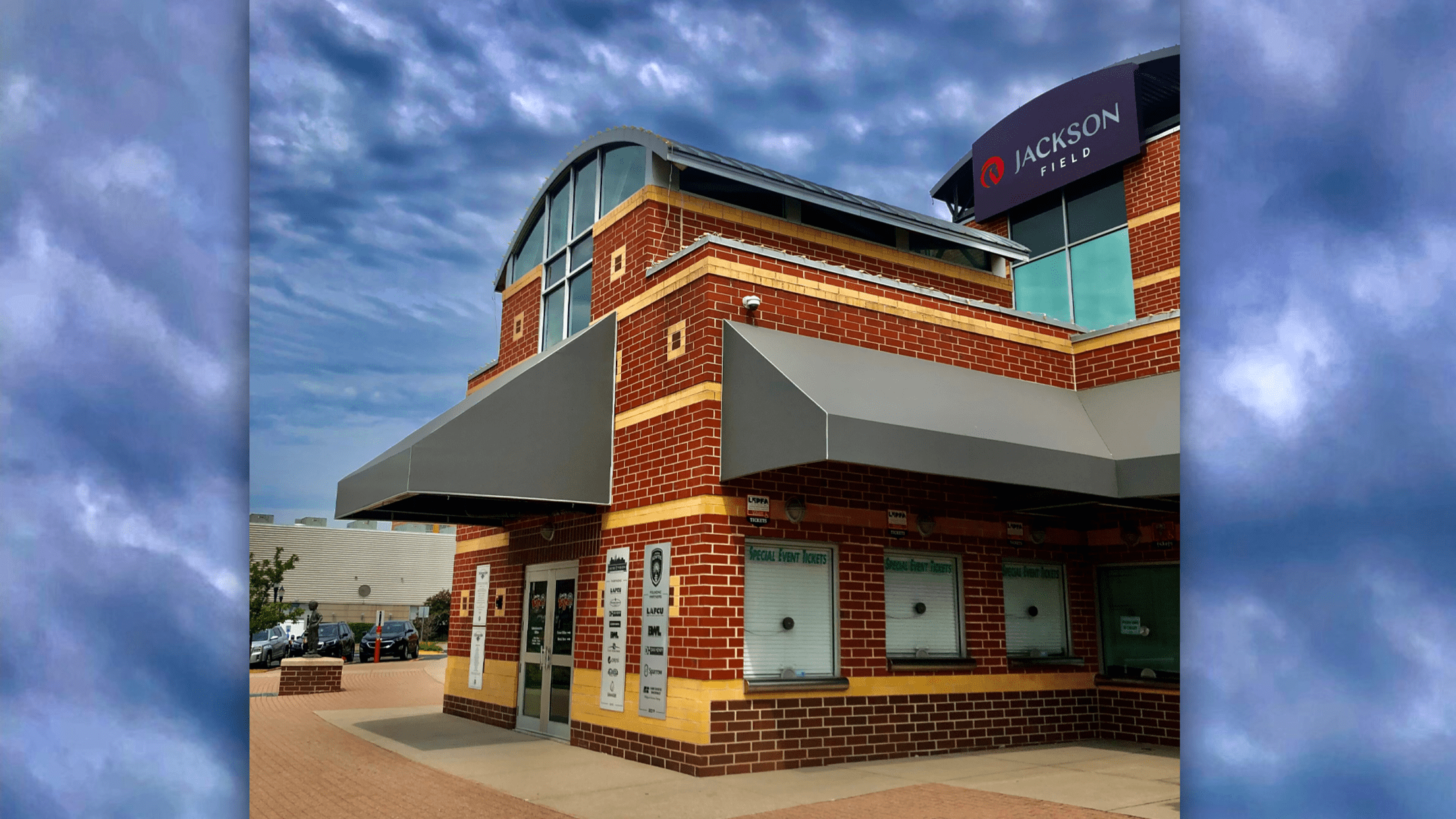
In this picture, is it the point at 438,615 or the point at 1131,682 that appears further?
the point at 438,615

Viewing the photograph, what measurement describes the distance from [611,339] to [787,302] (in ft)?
8.70

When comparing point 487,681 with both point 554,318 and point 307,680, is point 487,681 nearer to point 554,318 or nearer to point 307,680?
point 554,318

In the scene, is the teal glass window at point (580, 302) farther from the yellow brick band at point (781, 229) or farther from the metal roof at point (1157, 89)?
the metal roof at point (1157, 89)

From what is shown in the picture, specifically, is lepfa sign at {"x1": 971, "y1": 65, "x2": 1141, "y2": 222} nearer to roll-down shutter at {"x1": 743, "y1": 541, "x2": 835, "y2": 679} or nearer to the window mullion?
the window mullion

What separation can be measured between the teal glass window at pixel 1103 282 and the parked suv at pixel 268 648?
26.6 metres

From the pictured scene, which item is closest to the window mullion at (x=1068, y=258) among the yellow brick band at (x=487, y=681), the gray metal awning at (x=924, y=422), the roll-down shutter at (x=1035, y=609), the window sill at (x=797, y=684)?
the gray metal awning at (x=924, y=422)

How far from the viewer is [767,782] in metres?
9.14

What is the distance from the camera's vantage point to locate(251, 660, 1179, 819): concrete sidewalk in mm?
7809

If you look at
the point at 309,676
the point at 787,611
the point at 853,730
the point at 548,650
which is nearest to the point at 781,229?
the point at 787,611

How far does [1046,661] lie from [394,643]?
30234mm

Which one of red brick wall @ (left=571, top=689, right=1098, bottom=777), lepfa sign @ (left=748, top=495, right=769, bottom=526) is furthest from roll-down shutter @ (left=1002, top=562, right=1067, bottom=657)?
lepfa sign @ (left=748, top=495, right=769, bottom=526)

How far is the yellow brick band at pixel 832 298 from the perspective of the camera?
1083 centimetres

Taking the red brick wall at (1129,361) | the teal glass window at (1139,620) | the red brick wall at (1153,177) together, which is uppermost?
the red brick wall at (1153,177)

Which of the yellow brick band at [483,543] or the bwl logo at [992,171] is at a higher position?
the bwl logo at [992,171]
